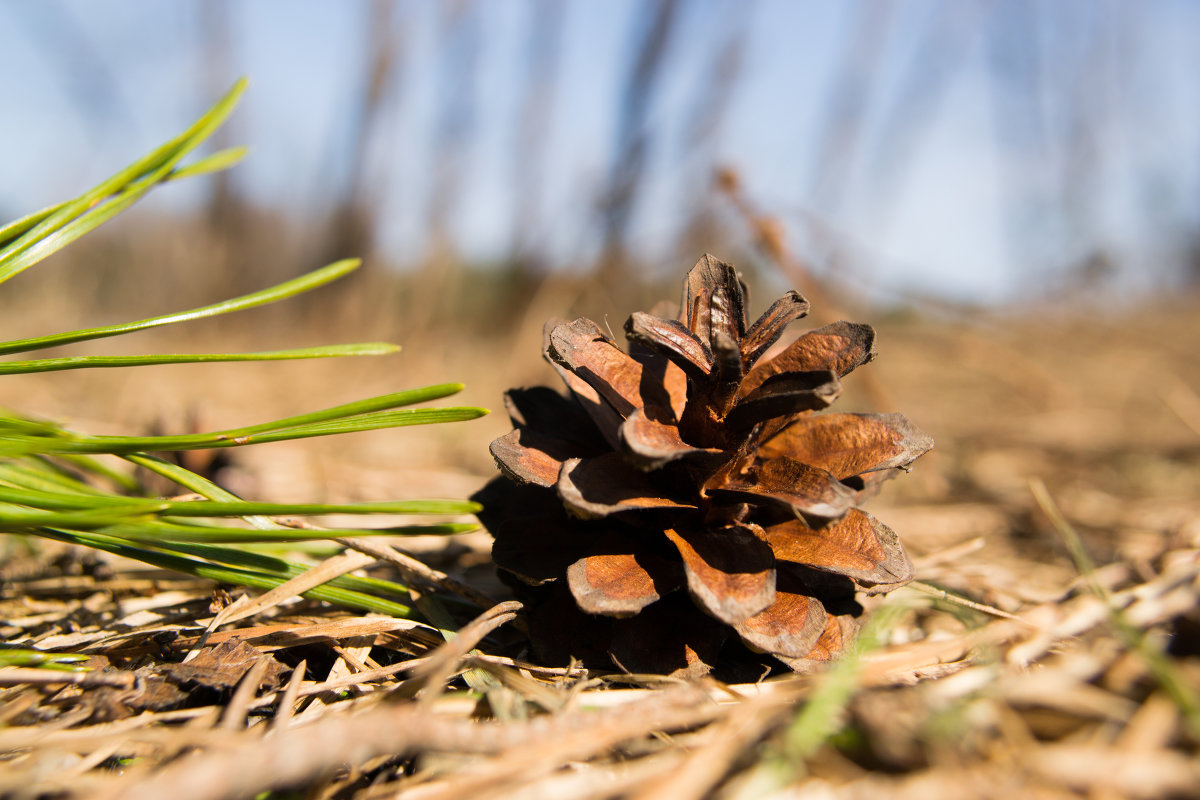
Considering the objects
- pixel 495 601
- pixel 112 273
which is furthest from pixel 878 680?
pixel 112 273

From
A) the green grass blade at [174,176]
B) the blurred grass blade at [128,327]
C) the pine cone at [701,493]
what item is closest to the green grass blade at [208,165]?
the green grass blade at [174,176]

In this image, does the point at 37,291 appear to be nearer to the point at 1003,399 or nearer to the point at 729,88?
the point at 729,88

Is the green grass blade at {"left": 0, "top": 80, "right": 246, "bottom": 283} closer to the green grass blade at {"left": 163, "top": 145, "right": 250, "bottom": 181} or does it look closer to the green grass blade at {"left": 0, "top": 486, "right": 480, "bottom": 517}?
the green grass blade at {"left": 163, "top": 145, "right": 250, "bottom": 181}

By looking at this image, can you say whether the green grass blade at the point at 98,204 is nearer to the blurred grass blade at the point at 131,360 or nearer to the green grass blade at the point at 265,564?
the blurred grass blade at the point at 131,360

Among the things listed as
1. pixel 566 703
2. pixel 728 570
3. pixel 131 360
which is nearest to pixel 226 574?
pixel 131 360

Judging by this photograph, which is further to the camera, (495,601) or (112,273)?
(112,273)

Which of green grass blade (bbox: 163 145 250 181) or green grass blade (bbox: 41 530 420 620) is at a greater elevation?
green grass blade (bbox: 163 145 250 181)

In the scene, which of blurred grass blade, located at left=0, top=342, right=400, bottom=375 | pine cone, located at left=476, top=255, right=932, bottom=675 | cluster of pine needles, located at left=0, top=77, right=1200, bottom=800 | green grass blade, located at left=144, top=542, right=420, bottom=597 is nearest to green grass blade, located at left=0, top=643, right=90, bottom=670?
cluster of pine needles, located at left=0, top=77, right=1200, bottom=800

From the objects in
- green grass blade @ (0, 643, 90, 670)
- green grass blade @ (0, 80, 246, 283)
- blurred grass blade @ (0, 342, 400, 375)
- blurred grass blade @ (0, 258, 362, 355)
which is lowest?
green grass blade @ (0, 643, 90, 670)
